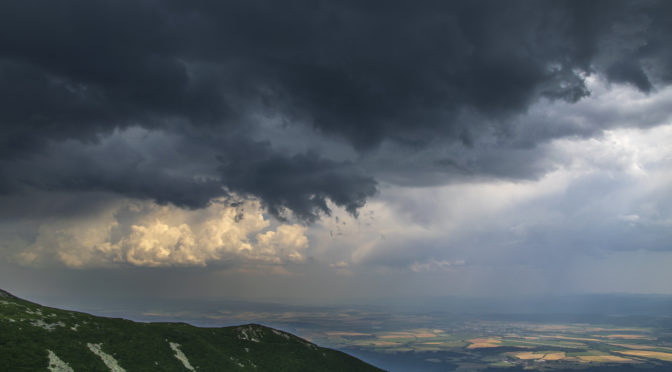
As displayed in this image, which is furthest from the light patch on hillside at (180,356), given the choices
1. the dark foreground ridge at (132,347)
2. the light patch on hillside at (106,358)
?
the light patch on hillside at (106,358)

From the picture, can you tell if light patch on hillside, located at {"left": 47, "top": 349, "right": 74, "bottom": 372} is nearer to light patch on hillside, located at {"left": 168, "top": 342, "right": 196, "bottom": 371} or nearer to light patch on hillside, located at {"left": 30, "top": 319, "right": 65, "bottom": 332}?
light patch on hillside, located at {"left": 30, "top": 319, "right": 65, "bottom": 332}

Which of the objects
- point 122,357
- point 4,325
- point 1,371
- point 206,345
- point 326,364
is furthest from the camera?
point 326,364

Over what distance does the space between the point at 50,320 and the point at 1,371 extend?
29.1m

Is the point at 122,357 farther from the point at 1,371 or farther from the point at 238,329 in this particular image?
the point at 238,329

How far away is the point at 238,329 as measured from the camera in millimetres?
165000

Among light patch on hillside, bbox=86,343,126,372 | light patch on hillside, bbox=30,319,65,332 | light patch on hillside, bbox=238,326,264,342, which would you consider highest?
light patch on hillside, bbox=30,319,65,332

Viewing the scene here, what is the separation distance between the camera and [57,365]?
85.0m

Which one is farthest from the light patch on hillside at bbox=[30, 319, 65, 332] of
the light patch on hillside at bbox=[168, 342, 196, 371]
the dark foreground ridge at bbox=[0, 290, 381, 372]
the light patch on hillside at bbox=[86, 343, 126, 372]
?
the light patch on hillside at bbox=[168, 342, 196, 371]

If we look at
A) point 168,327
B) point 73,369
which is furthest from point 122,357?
point 168,327

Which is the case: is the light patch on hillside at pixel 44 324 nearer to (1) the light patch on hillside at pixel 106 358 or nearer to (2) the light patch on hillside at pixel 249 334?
(1) the light patch on hillside at pixel 106 358

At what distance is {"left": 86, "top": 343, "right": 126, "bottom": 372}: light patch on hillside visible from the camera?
94875 millimetres

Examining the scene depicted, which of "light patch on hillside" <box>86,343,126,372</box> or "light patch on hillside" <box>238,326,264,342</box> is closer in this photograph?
"light patch on hillside" <box>86,343,126,372</box>

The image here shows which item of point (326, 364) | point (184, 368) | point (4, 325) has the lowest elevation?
point (326, 364)

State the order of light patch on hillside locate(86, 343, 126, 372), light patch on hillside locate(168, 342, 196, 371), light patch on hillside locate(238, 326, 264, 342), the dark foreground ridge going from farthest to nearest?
light patch on hillside locate(238, 326, 264, 342), light patch on hillside locate(168, 342, 196, 371), light patch on hillside locate(86, 343, 126, 372), the dark foreground ridge
